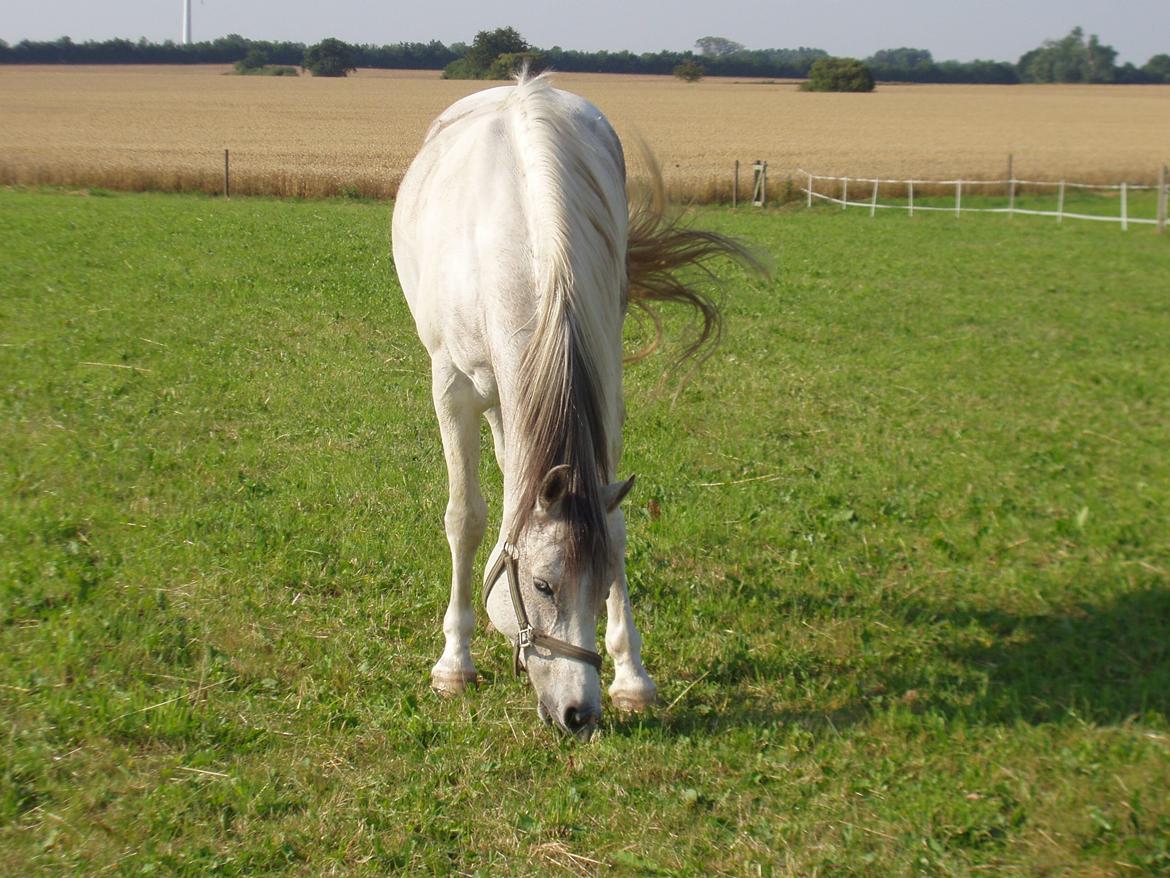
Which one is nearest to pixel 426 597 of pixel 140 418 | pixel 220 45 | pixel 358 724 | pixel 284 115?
pixel 358 724

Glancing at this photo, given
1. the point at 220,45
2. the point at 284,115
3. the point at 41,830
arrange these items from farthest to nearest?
the point at 220,45
the point at 284,115
the point at 41,830

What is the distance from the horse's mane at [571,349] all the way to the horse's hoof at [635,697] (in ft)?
3.15

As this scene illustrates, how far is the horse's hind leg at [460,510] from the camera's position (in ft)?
13.1

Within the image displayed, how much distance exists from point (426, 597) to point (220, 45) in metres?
93.9

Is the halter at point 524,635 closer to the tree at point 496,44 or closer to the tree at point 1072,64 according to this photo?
the tree at point 496,44

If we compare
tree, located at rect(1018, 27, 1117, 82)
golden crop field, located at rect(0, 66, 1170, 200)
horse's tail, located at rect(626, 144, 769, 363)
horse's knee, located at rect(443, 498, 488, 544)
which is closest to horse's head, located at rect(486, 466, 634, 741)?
horse's knee, located at rect(443, 498, 488, 544)

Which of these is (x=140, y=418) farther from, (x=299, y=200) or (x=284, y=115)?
(x=284, y=115)

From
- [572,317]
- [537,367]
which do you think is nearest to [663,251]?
[572,317]

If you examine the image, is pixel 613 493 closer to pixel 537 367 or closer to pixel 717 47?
pixel 537 367

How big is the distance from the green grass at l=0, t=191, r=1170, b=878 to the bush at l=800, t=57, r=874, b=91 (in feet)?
233

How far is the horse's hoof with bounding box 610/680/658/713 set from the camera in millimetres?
3846

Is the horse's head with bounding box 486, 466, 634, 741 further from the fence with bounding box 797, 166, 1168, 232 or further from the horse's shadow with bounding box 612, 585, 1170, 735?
the fence with bounding box 797, 166, 1168, 232

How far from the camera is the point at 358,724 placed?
3719 mm

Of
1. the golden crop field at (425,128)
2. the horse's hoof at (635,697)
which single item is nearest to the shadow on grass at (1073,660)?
the horse's hoof at (635,697)
